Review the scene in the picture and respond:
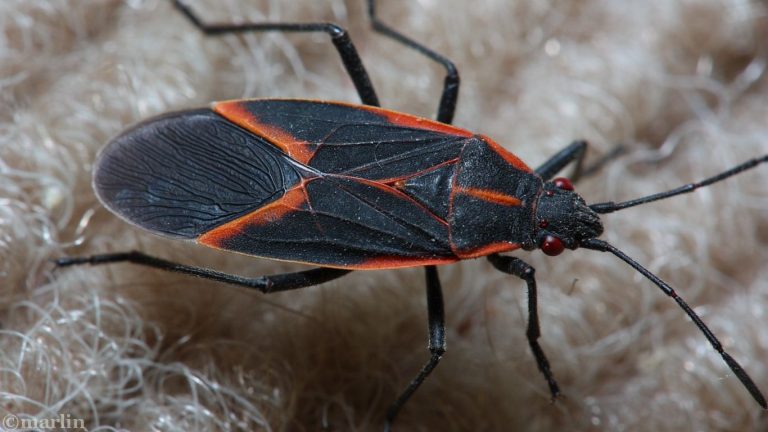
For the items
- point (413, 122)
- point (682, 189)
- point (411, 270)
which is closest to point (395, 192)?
point (413, 122)

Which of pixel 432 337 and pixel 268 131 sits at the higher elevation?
pixel 268 131

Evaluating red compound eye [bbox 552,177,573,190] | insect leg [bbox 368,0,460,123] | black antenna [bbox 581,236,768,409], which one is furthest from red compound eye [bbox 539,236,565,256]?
insect leg [bbox 368,0,460,123]

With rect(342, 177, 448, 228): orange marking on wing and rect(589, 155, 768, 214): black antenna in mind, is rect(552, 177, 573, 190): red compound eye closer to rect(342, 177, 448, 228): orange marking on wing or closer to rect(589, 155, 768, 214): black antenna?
rect(589, 155, 768, 214): black antenna

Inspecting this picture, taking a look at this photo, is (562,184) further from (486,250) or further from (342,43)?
(342,43)

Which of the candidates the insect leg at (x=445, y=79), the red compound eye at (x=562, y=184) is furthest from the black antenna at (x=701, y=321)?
the insect leg at (x=445, y=79)

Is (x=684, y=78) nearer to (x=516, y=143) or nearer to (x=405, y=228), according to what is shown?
(x=516, y=143)

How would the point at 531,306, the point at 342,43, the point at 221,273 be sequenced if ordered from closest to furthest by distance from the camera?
the point at 221,273, the point at 531,306, the point at 342,43
